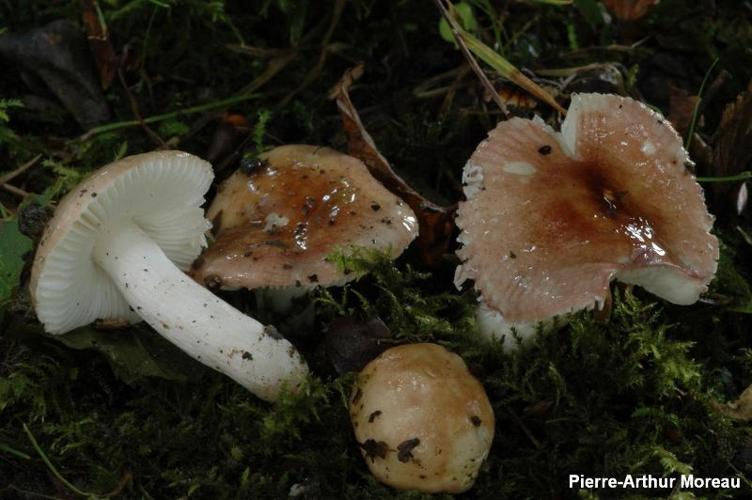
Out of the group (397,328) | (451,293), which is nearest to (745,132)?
(451,293)

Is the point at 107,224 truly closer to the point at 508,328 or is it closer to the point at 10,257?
the point at 10,257

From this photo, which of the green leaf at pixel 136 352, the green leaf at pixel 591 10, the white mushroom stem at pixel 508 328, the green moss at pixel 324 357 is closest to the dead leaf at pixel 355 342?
the green moss at pixel 324 357

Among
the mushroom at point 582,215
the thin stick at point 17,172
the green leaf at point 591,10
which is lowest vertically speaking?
the thin stick at point 17,172

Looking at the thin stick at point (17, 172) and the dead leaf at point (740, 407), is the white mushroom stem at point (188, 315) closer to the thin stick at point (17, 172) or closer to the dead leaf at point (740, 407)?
the thin stick at point (17, 172)

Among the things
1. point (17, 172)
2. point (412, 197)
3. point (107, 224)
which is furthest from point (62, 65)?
point (412, 197)

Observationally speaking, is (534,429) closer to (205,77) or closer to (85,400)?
(85,400)

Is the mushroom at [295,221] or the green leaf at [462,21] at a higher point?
the green leaf at [462,21]

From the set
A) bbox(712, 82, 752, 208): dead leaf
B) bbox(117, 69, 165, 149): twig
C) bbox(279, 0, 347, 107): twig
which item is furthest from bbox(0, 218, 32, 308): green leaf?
bbox(712, 82, 752, 208): dead leaf
